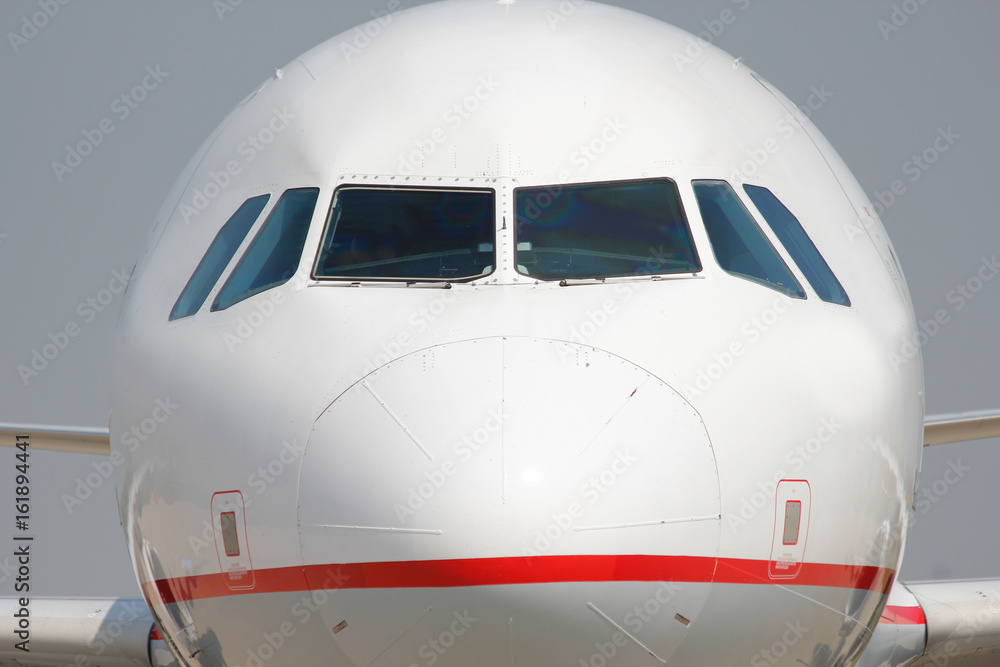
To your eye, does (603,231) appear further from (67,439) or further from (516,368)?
(67,439)

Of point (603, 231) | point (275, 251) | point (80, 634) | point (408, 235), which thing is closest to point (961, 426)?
point (603, 231)

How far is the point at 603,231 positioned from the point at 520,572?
1777 millimetres

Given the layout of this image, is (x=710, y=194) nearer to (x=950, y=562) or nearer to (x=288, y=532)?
(x=288, y=532)

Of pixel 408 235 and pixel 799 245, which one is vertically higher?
pixel 408 235

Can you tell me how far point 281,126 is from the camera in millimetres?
5812

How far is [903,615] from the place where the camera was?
800 cm

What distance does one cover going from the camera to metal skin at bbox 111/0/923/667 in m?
3.95

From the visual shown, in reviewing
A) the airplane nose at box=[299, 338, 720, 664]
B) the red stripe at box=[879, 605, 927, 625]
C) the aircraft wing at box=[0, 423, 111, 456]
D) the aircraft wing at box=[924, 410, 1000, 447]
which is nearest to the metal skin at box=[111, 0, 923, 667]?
the airplane nose at box=[299, 338, 720, 664]

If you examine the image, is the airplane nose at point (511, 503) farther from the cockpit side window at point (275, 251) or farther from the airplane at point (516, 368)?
the cockpit side window at point (275, 251)

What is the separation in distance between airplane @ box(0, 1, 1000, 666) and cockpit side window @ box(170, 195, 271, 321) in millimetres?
23

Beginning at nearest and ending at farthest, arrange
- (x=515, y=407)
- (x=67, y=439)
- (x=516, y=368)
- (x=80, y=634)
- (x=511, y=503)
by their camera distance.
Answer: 1. (x=511, y=503)
2. (x=515, y=407)
3. (x=516, y=368)
4. (x=80, y=634)
5. (x=67, y=439)

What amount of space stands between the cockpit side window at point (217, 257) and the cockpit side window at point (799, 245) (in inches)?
91.9

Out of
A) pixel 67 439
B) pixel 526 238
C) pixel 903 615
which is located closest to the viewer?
pixel 526 238

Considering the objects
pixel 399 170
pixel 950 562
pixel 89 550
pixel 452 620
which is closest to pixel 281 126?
pixel 399 170
